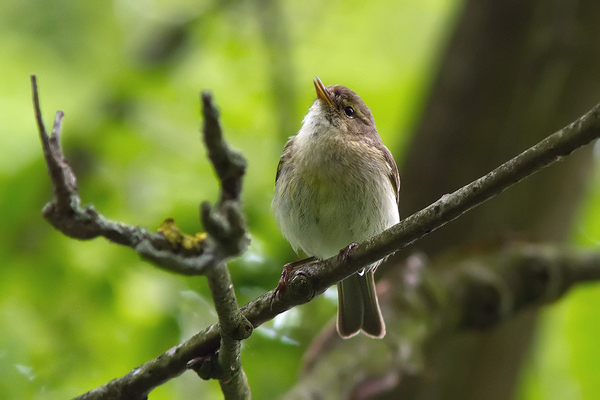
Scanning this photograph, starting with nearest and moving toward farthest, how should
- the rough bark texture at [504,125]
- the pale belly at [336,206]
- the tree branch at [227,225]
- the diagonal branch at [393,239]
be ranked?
the tree branch at [227,225]
the diagonal branch at [393,239]
the pale belly at [336,206]
the rough bark texture at [504,125]

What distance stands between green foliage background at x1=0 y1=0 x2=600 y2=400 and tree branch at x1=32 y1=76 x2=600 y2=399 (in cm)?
188

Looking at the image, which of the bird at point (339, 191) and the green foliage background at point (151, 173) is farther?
the green foliage background at point (151, 173)

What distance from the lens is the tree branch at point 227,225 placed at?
1625mm

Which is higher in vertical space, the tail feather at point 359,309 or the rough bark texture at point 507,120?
the rough bark texture at point 507,120

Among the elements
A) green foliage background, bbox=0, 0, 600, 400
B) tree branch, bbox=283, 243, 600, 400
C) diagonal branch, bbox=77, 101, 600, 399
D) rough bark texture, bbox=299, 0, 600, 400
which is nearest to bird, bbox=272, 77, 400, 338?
tree branch, bbox=283, 243, 600, 400

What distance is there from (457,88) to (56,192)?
16.5 feet

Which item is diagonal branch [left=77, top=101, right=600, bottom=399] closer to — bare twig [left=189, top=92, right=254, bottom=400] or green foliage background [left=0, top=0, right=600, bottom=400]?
bare twig [left=189, top=92, right=254, bottom=400]

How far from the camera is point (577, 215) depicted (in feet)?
21.1

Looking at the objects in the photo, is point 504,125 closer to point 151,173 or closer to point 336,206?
point 336,206

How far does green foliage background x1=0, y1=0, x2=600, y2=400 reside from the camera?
464 cm

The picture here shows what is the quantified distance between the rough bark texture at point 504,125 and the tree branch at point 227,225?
3.41 metres

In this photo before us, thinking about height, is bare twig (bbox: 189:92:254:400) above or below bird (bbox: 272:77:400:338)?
below

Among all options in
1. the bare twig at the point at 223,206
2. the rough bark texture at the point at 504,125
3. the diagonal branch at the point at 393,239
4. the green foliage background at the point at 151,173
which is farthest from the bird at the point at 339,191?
the bare twig at the point at 223,206

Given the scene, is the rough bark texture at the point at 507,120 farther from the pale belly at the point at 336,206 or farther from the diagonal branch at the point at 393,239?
the diagonal branch at the point at 393,239
